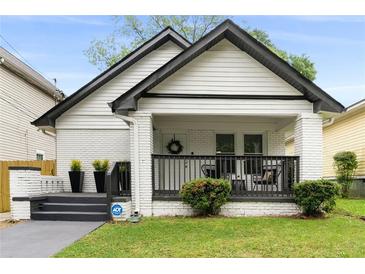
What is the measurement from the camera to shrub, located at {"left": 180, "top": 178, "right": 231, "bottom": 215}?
920 centimetres

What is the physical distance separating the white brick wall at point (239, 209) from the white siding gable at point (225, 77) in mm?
3026

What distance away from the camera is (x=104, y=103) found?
516 inches

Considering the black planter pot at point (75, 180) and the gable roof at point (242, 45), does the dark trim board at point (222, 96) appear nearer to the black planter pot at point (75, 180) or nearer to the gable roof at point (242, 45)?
the gable roof at point (242, 45)

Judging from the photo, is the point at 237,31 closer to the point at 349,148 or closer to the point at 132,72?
the point at 132,72

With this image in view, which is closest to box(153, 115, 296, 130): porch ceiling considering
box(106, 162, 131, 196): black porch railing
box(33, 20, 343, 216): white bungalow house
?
box(33, 20, 343, 216): white bungalow house

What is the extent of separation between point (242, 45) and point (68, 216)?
21.1 feet

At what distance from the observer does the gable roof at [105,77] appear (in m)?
12.6

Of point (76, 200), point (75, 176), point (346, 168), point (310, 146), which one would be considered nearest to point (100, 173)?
point (75, 176)

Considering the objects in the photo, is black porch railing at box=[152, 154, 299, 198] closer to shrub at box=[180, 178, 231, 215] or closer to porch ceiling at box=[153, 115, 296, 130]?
shrub at box=[180, 178, 231, 215]

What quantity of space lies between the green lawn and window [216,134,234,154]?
3.97 meters

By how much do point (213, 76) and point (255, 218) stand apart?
3.92 metres

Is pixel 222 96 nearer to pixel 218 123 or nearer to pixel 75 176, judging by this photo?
pixel 218 123

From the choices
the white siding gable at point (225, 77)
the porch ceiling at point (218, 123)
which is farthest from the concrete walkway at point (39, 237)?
the porch ceiling at point (218, 123)

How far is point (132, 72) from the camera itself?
1341 cm
